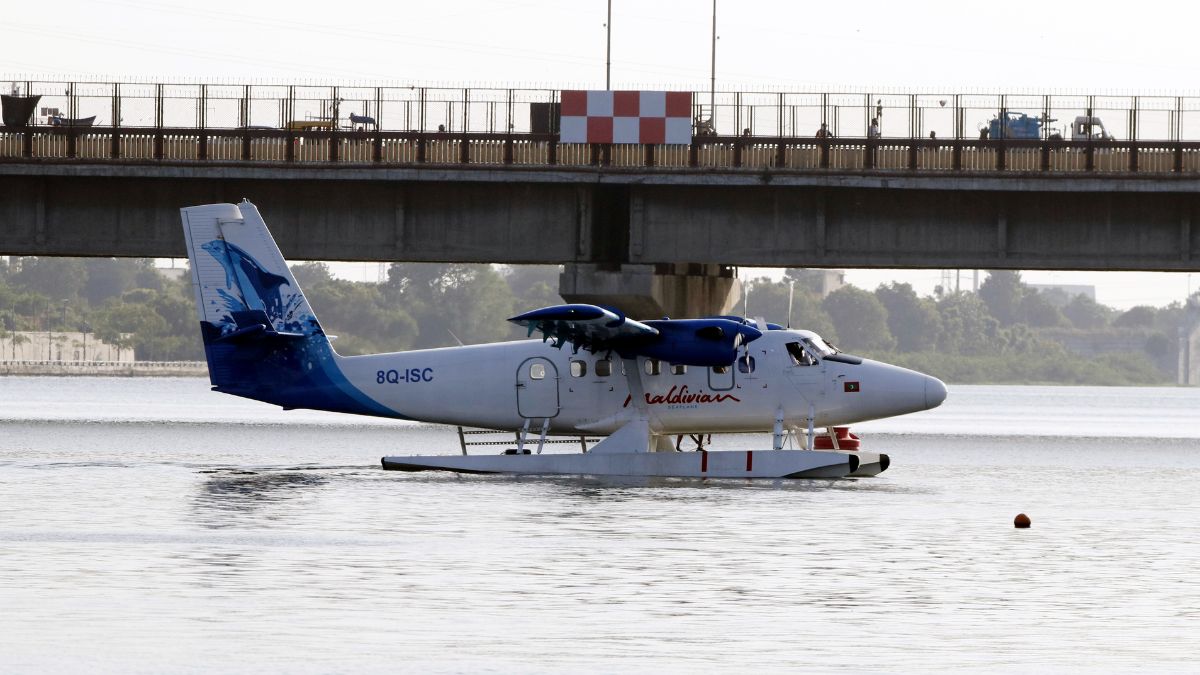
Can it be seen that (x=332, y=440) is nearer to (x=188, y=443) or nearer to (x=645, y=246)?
(x=188, y=443)

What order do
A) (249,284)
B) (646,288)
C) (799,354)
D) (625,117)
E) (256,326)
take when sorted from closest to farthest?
(799,354)
(256,326)
(249,284)
(625,117)
(646,288)

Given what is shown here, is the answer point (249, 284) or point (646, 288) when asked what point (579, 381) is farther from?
point (646, 288)

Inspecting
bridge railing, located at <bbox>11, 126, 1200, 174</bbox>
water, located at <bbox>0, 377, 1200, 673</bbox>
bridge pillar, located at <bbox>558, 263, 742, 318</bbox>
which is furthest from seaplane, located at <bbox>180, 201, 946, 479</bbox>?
bridge railing, located at <bbox>11, 126, 1200, 174</bbox>

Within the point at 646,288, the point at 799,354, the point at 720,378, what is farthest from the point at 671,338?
the point at 646,288

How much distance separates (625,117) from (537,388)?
18050mm

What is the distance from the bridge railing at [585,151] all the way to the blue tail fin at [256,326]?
15.1 meters

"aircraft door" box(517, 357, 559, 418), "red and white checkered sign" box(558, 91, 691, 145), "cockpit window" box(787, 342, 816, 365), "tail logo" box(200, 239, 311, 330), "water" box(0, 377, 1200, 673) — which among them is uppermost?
"red and white checkered sign" box(558, 91, 691, 145)

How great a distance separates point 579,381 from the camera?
37.1 m

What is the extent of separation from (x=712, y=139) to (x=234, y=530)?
30.2 m

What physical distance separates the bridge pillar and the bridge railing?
3.03 metres

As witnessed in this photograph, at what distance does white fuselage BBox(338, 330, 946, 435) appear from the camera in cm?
3628

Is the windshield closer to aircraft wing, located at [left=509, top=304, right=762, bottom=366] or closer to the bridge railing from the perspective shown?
aircraft wing, located at [left=509, top=304, right=762, bottom=366]

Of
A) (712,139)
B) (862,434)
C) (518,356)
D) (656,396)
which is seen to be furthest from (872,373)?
(862,434)

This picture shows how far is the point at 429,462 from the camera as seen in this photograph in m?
36.8
